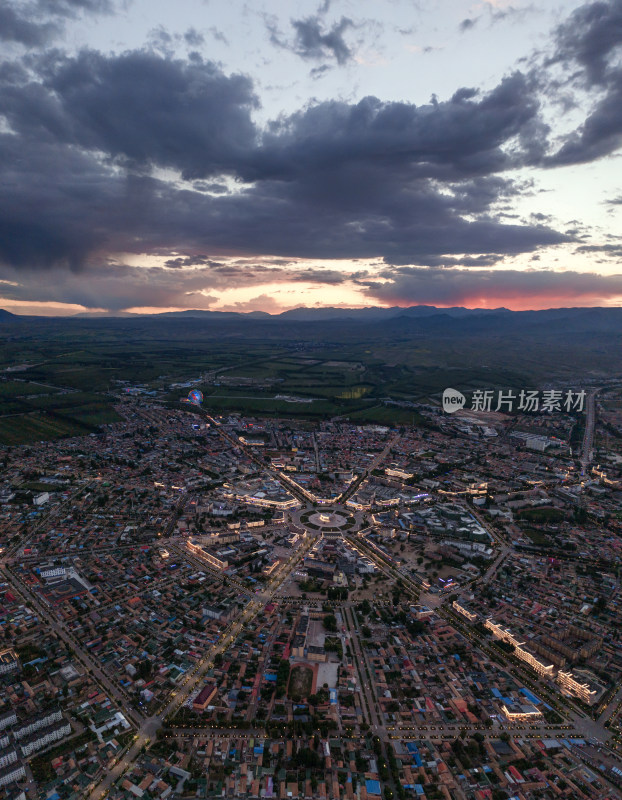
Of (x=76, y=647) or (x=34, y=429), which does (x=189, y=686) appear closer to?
(x=76, y=647)

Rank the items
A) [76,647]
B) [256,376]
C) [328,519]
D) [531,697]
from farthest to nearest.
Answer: [256,376] < [328,519] < [76,647] < [531,697]

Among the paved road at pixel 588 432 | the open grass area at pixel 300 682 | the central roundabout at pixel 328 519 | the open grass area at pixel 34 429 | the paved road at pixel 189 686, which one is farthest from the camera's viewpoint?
the open grass area at pixel 34 429

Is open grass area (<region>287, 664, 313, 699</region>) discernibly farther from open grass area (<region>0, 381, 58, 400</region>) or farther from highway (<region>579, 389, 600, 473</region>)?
open grass area (<region>0, 381, 58, 400</region>)

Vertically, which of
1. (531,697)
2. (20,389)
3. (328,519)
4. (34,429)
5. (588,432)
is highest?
(20,389)

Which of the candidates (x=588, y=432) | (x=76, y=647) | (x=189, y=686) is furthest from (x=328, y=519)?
(x=588, y=432)

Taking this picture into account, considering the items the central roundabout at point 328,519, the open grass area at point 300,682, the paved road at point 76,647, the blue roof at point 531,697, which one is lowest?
the blue roof at point 531,697

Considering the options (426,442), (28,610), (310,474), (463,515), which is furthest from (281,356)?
(28,610)

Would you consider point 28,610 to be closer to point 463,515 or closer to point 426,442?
point 463,515

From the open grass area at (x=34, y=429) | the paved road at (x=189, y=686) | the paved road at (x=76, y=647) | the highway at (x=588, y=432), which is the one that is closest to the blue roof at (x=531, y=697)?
the paved road at (x=189, y=686)

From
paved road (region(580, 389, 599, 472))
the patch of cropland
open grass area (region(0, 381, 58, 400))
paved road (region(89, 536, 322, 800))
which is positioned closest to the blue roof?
paved road (region(89, 536, 322, 800))

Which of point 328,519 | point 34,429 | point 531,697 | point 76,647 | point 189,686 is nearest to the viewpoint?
point 189,686

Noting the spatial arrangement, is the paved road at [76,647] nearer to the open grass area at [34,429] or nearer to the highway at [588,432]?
the open grass area at [34,429]
